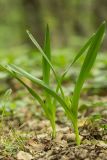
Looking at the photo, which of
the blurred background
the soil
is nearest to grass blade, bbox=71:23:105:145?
the soil

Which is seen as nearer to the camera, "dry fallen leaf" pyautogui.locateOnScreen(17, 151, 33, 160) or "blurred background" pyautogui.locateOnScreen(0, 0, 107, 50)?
"dry fallen leaf" pyautogui.locateOnScreen(17, 151, 33, 160)

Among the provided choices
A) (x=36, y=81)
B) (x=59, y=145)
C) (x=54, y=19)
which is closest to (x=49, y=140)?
(x=59, y=145)

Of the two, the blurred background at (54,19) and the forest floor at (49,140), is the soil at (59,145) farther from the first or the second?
the blurred background at (54,19)

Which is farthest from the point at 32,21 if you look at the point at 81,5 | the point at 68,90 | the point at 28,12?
the point at 68,90

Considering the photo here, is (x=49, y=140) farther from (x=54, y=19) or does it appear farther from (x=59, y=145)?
(x=54, y=19)

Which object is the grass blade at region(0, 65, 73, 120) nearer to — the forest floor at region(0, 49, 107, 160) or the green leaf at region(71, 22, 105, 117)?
the green leaf at region(71, 22, 105, 117)

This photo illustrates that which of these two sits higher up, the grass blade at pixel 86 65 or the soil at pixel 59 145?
the grass blade at pixel 86 65

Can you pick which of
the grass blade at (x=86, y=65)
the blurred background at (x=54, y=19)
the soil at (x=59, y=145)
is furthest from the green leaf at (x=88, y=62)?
the blurred background at (x=54, y=19)

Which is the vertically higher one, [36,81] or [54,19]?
[54,19]

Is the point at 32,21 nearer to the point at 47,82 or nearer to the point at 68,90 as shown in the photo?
the point at 68,90
